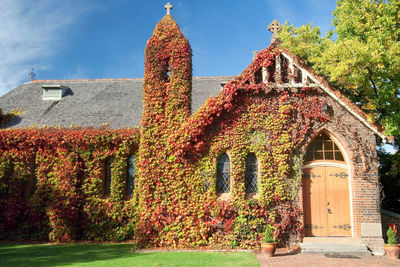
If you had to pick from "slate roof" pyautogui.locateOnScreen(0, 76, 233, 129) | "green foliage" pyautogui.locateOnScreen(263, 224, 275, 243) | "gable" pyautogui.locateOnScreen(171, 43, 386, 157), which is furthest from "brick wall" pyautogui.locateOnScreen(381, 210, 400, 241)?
"slate roof" pyautogui.locateOnScreen(0, 76, 233, 129)

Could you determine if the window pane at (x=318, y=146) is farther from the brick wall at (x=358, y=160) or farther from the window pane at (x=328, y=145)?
the brick wall at (x=358, y=160)

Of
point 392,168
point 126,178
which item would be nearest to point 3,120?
point 126,178

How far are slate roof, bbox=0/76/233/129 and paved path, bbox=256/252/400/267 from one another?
27.8ft

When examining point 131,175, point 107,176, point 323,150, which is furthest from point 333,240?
point 107,176

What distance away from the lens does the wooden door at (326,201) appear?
11.0m

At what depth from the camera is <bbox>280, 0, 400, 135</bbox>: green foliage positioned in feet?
34.3

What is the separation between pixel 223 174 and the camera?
38.1 feet

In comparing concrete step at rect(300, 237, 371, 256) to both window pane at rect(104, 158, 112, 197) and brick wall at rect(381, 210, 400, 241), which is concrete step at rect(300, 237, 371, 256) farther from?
window pane at rect(104, 158, 112, 197)

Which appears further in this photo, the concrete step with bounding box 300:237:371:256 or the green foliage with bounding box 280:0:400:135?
the green foliage with bounding box 280:0:400:135

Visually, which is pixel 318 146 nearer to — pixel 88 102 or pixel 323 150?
pixel 323 150

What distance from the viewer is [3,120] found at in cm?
1606

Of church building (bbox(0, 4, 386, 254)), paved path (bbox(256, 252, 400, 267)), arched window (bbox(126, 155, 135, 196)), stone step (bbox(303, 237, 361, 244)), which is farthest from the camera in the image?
arched window (bbox(126, 155, 135, 196))

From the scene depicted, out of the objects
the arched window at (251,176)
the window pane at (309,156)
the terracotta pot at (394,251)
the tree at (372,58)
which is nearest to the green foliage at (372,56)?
the tree at (372,58)

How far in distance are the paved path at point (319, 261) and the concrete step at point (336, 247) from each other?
0.28 meters
